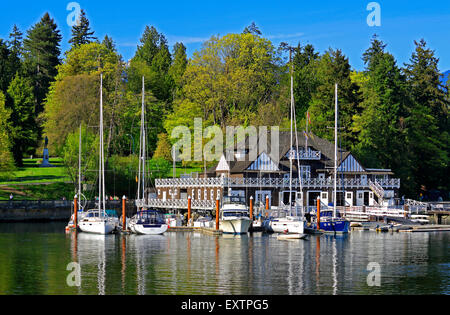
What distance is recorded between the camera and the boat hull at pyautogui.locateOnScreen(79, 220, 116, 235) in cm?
7125

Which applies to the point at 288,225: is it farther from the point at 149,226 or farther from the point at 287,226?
the point at 149,226

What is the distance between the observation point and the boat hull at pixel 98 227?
234 ft

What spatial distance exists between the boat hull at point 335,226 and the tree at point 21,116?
59512mm

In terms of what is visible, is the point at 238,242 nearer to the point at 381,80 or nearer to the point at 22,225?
the point at 22,225

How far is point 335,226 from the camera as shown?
7338cm

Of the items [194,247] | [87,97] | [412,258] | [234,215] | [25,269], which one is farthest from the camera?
[87,97]

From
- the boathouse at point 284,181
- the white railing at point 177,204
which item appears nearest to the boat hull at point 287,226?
the boathouse at point 284,181

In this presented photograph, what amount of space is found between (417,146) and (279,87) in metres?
24.6

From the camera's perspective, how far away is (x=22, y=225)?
85.2m

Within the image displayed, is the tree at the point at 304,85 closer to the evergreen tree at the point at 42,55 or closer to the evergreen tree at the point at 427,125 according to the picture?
the evergreen tree at the point at 427,125

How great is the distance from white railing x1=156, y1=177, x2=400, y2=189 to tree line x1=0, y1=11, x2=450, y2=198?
1152 cm

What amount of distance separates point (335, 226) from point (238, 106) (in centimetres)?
4996

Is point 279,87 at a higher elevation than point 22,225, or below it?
higher

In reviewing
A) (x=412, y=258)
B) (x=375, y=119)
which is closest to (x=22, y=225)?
(x=412, y=258)
